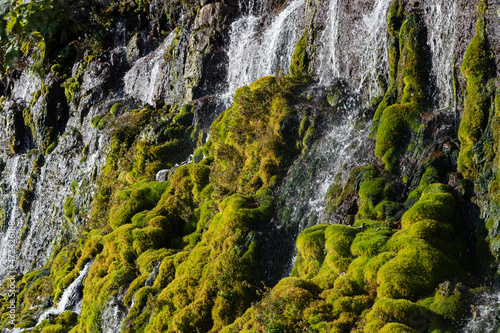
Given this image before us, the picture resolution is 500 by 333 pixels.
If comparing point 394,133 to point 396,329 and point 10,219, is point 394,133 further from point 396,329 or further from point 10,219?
point 10,219

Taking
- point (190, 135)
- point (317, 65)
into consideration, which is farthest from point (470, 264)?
point (190, 135)

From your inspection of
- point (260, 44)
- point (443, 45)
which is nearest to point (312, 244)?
point (443, 45)

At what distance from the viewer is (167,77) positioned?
21.6 meters

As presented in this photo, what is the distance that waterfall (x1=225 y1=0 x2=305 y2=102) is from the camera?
16344 mm

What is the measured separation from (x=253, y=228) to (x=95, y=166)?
44.1 ft

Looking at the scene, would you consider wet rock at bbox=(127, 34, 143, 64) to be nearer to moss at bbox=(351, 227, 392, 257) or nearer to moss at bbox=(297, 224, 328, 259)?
moss at bbox=(297, 224, 328, 259)

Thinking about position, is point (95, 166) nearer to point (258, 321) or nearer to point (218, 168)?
point (218, 168)

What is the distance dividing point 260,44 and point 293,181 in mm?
8736

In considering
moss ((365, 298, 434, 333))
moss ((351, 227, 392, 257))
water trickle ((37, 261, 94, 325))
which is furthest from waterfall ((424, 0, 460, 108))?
water trickle ((37, 261, 94, 325))

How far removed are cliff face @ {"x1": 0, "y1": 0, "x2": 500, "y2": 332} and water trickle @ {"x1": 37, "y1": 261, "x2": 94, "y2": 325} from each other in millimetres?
90

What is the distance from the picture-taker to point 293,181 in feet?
34.5

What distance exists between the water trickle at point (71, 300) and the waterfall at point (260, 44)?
28.7ft

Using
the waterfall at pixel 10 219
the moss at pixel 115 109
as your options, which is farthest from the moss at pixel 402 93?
the waterfall at pixel 10 219

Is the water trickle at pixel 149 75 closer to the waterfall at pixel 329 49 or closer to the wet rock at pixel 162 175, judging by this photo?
the wet rock at pixel 162 175
